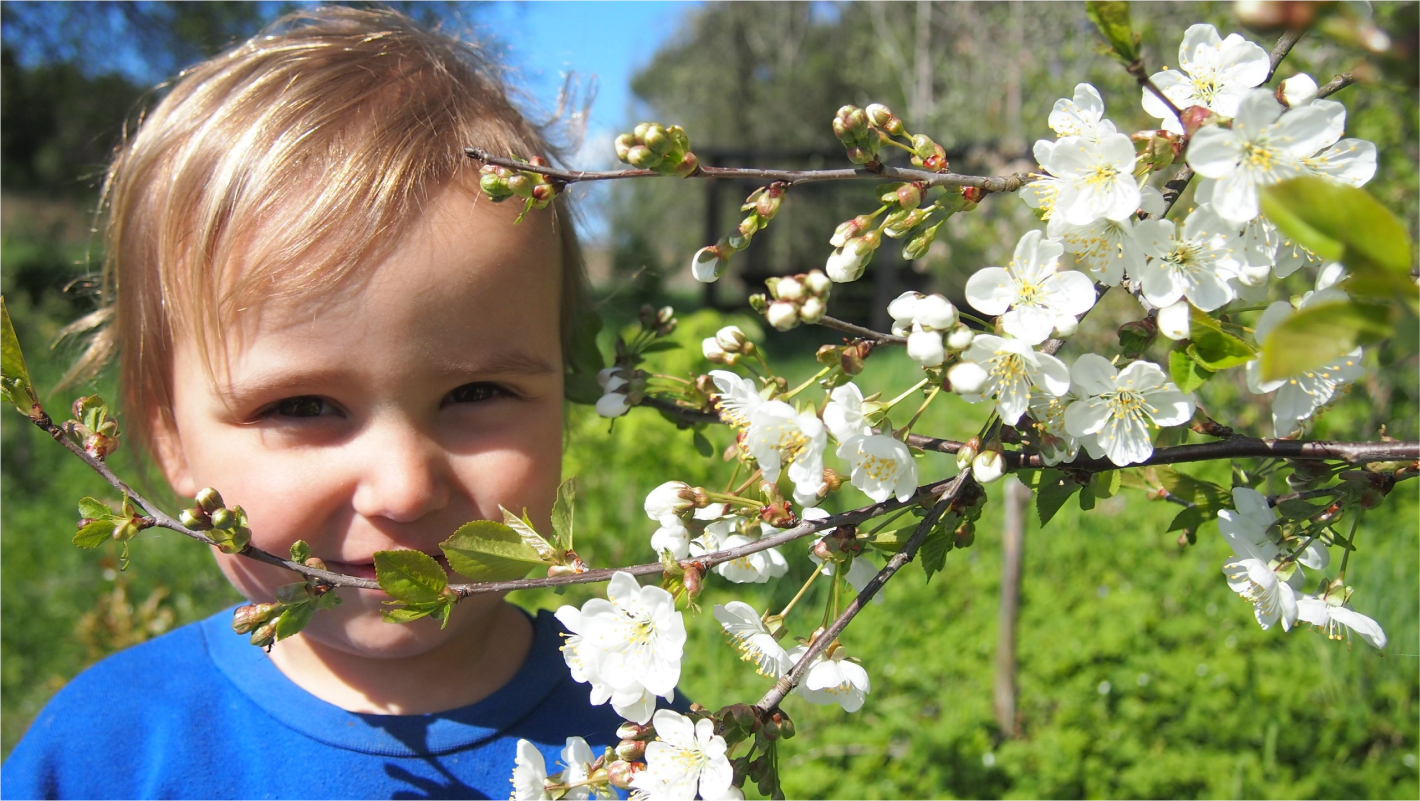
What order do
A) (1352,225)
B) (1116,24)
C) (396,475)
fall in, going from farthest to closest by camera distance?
(396,475) < (1116,24) < (1352,225)

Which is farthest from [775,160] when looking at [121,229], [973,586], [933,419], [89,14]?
[121,229]

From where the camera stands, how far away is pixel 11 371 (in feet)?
2.41

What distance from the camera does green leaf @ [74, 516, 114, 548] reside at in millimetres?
718

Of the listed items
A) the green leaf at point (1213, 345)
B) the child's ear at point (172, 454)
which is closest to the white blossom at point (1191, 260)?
the green leaf at point (1213, 345)

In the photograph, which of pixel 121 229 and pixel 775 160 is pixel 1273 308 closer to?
pixel 121 229

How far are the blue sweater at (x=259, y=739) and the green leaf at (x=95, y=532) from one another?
57 centimetres

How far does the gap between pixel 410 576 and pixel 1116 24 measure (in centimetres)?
62

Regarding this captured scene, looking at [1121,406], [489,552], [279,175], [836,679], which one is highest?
[279,175]

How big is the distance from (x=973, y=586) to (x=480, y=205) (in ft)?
10.5

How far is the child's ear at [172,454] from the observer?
4.12ft

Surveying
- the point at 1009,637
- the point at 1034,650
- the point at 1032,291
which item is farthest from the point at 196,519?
the point at 1034,650

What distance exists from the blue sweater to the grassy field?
600 mm

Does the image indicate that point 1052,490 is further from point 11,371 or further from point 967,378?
point 11,371

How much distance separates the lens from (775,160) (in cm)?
1052
